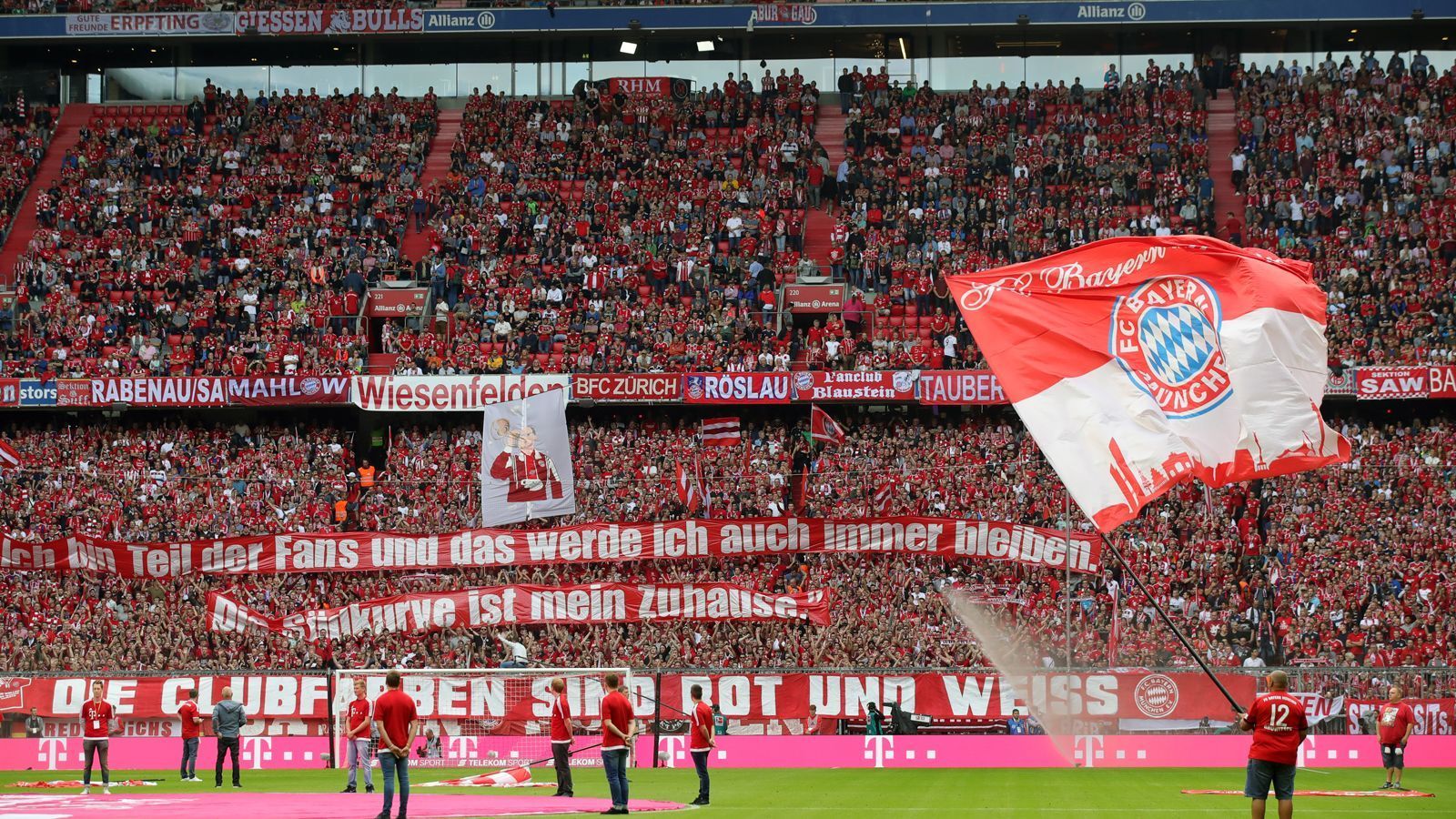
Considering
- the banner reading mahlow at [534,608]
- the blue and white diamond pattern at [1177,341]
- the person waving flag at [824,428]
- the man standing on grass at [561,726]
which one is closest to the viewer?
the blue and white diamond pattern at [1177,341]

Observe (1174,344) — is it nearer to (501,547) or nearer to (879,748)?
(879,748)

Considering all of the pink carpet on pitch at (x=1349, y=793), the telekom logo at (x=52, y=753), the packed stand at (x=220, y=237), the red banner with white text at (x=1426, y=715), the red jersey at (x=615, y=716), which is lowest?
the telekom logo at (x=52, y=753)

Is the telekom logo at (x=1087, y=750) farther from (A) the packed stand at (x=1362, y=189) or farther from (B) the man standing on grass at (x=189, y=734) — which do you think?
(A) the packed stand at (x=1362, y=189)

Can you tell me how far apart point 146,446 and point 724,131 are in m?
22.1

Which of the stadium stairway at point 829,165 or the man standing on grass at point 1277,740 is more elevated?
the stadium stairway at point 829,165

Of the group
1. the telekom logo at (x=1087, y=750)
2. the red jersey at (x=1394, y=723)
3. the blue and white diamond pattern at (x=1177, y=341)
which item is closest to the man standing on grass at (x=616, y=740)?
the blue and white diamond pattern at (x=1177, y=341)

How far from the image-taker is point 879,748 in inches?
1308

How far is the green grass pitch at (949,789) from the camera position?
22922 mm

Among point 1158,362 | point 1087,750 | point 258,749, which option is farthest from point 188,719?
point 1158,362

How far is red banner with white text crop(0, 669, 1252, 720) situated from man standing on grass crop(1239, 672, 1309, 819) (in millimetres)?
16791

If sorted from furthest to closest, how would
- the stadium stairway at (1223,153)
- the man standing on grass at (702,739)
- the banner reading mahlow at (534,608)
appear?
the stadium stairway at (1223,153)
the banner reading mahlow at (534,608)
the man standing on grass at (702,739)

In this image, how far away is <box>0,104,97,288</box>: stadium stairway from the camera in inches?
2186

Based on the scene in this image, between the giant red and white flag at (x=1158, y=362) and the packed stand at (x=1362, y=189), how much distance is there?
26644 millimetres

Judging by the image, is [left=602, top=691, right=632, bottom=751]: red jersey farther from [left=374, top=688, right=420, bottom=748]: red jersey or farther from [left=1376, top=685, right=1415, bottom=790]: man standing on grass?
[left=1376, top=685, right=1415, bottom=790]: man standing on grass
